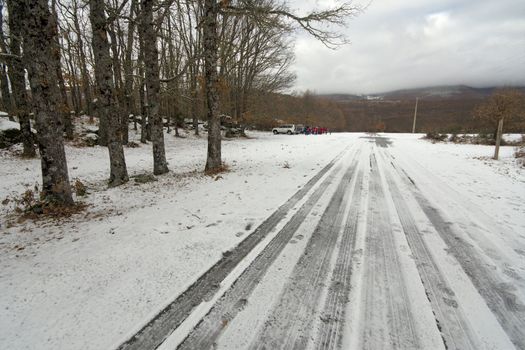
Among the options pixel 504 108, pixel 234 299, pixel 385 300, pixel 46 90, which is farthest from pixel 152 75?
pixel 504 108

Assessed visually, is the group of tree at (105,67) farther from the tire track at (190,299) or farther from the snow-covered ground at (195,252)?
the tire track at (190,299)

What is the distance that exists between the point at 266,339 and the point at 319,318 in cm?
53

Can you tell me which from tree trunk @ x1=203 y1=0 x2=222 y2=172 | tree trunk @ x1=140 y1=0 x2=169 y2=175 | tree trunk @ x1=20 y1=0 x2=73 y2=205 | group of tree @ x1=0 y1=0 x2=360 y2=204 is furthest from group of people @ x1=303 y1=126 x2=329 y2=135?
tree trunk @ x1=20 y1=0 x2=73 y2=205

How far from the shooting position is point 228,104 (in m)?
24.1

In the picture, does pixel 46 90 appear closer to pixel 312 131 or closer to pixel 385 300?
pixel 385 300

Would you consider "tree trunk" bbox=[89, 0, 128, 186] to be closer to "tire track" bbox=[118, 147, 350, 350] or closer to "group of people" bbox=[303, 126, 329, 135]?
"tire track" bbox=[118, 147, 350, 350]

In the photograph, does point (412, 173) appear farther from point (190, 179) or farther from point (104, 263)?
point (104, 263)

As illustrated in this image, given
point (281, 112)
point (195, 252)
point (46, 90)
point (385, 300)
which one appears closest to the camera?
point (385, 300)

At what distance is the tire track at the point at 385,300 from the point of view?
1.97 m

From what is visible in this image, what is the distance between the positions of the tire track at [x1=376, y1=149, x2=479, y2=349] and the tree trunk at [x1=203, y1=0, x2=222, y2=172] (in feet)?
21.5

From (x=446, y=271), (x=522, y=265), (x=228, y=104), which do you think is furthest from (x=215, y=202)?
(x=228, y=104)

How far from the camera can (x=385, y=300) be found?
Result: 7.88ft

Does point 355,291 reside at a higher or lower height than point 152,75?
lower

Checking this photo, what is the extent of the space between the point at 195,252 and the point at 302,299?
158 centimetres
